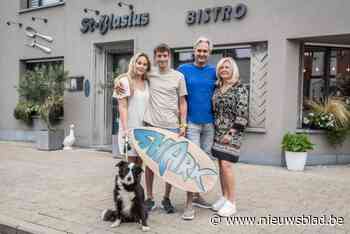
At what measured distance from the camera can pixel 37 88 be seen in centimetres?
1088

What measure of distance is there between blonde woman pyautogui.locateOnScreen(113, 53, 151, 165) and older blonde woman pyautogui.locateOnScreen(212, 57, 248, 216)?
86 cm

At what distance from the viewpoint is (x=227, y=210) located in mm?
4824

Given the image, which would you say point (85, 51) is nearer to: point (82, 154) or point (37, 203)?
point (82, 154)

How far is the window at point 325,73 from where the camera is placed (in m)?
8.98

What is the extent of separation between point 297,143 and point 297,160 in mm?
334

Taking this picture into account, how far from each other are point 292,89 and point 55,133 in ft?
20.7

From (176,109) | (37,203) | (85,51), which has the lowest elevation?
(37,203)

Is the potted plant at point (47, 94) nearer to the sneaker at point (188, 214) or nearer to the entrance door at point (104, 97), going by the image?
the entrance door at point (104, 97)

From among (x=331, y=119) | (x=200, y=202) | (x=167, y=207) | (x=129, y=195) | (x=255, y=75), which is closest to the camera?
(x=129, y=195)

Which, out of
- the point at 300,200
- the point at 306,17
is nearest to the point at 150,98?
the point at 300,200

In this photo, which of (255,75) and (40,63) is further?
(40,63)

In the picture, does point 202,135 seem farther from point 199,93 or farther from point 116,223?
point 116,223

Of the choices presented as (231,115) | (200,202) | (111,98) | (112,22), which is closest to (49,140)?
(111,98)
